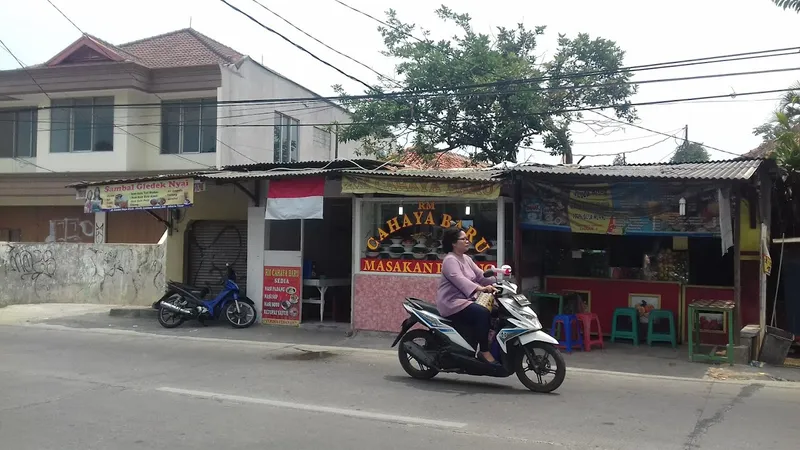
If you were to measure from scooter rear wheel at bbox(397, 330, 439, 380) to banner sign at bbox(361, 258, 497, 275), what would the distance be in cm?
335

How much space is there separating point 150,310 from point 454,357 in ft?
30.7

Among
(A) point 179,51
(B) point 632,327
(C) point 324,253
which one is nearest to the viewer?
(B) point 632,327

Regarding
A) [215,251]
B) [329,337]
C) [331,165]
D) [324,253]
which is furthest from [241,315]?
[331,165]

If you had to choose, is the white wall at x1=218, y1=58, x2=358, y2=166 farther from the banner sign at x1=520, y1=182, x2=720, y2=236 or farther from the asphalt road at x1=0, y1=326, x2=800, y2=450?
the asphalt road at x1=0, y1=326, x2=800, y2=450

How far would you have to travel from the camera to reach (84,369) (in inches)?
352

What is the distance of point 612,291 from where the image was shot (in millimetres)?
11734

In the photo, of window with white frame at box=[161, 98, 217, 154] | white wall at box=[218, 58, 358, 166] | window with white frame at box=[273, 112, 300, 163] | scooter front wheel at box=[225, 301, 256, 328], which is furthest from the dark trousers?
window with white frame at box=[273, 112, 300, 163]

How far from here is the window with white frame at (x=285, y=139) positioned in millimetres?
23562

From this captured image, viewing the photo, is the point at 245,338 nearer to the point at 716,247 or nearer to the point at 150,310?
the point at 150,310

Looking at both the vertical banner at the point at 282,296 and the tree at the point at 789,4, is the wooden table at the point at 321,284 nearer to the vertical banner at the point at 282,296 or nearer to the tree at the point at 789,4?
the vertical banner at the point at 282,296

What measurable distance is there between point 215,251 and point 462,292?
368 inches

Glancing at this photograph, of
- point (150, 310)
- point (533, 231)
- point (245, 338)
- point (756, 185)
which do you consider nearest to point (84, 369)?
point (245, 338)

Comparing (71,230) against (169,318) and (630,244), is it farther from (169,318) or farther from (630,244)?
(630,244)

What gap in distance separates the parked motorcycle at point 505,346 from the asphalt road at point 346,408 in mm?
228
